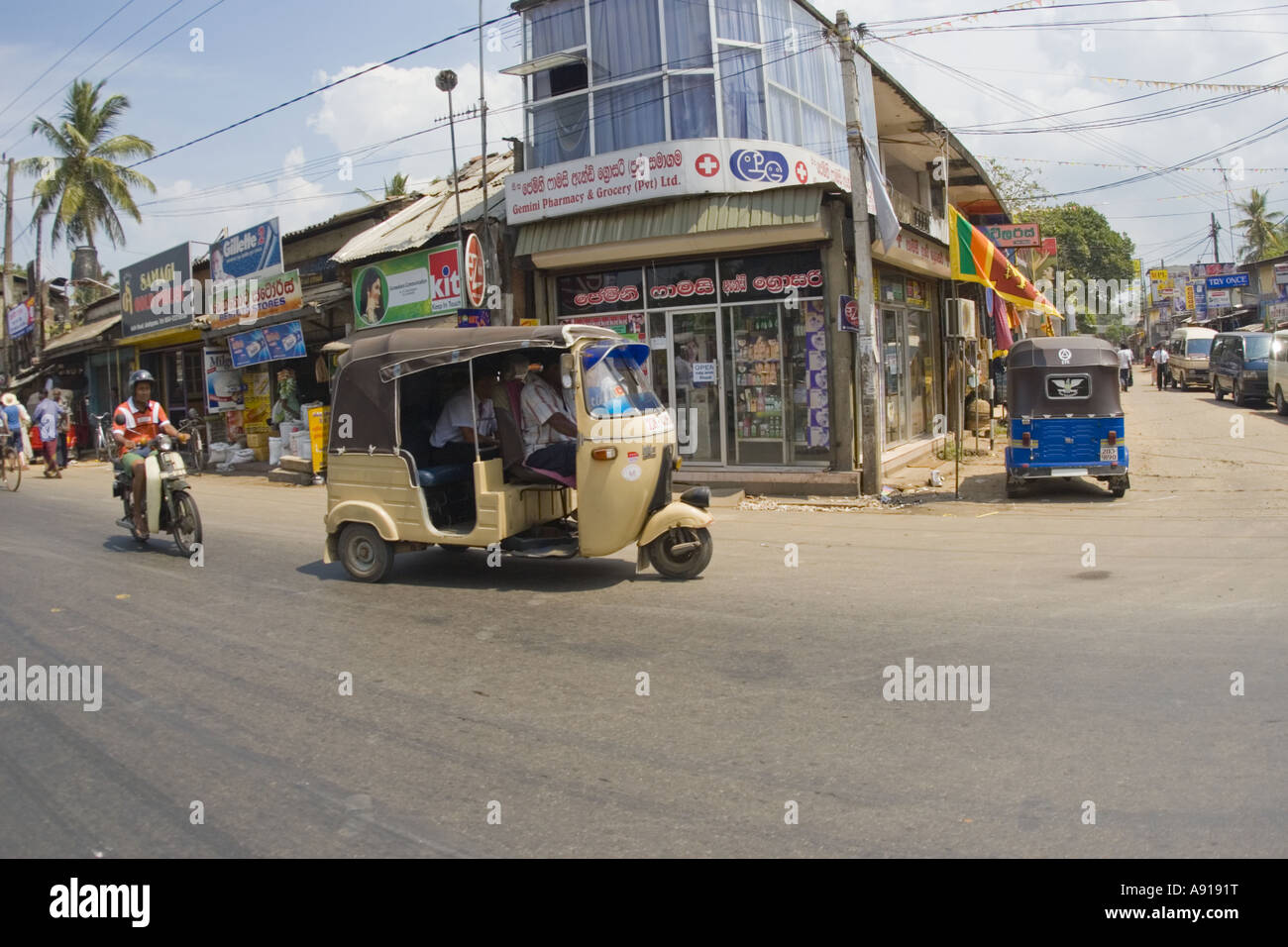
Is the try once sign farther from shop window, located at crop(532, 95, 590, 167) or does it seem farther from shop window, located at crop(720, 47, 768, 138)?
shop window, located at crop(532, 95, 590, 167)

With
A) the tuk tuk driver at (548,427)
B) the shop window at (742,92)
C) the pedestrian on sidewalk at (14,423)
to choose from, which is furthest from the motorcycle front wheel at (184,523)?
the pedestrian on sidewalk at (14,423)

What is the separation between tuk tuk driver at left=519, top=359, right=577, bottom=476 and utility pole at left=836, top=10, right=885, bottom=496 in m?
5.77

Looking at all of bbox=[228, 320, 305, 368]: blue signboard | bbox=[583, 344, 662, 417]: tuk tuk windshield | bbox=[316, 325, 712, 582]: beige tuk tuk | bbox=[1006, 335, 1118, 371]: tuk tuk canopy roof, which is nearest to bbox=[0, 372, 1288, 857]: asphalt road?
bbox=[316, 325, 712, 582]: beige tuk tuk

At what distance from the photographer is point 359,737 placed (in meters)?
4.84

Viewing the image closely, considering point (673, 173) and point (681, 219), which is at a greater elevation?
point (673, 173)

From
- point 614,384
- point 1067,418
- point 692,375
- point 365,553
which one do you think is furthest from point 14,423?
point 1067,418

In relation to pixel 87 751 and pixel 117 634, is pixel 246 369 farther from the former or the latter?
pixel 87 751

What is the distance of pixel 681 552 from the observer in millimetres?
8281

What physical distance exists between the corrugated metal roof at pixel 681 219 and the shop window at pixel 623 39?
7.08 feet

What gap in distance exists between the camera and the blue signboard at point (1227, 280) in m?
52.2

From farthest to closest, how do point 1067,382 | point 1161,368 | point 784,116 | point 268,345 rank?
point 1161,368 < point 268,345 < point 784,116 < point 1067,382

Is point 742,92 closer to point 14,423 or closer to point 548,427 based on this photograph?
point 548,427

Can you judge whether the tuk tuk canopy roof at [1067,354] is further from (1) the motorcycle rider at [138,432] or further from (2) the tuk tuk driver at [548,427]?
(1) the motorcycle rider at [138,432]

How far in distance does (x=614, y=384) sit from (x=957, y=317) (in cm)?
1556
